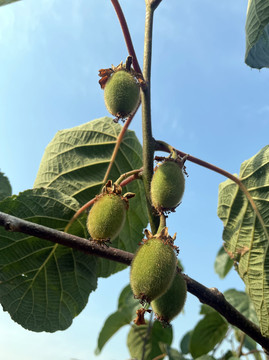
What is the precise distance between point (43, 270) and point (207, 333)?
134cm

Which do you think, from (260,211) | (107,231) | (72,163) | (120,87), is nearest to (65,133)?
(72,163)

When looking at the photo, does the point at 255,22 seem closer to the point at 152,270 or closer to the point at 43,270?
the point at 152,270

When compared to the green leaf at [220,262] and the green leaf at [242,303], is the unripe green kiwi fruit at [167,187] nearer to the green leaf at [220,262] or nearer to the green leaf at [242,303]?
the green leaf at [242,303]

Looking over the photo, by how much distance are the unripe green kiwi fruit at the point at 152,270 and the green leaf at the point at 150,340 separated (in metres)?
1.95

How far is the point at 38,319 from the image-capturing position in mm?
1804

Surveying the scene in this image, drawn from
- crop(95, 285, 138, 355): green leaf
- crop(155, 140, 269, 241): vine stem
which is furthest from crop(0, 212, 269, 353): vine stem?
crop(95, 285, 138, 355): green leaf

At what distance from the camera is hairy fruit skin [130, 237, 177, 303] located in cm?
111

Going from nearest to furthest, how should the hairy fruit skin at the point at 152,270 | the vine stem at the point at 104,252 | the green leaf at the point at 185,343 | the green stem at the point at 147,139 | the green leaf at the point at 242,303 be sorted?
the hairy fruit skin at the point at 152,270 < the vine stem at the point at 104,252 < the green stem at the point at 147,139 < the green leaf at the point at 242,303 < the green leaf at the point at 185,343

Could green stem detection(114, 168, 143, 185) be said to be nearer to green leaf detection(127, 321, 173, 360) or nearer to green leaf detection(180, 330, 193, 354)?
green leaf detection(127, 321, 173, 360)

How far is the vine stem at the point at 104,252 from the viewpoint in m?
1.23

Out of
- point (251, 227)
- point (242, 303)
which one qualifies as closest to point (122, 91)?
point (251, 227)

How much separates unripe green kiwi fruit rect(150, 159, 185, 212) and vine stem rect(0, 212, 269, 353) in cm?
21

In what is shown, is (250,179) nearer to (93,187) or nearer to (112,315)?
(93,187)

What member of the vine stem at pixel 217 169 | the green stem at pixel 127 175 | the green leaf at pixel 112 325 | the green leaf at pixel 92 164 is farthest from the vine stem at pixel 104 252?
the green leaf at pixel 112 325
